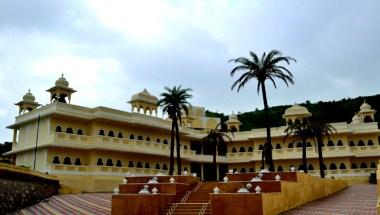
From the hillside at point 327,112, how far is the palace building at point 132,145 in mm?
20658

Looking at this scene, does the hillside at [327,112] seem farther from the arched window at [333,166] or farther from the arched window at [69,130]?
the arched window at [69,130]

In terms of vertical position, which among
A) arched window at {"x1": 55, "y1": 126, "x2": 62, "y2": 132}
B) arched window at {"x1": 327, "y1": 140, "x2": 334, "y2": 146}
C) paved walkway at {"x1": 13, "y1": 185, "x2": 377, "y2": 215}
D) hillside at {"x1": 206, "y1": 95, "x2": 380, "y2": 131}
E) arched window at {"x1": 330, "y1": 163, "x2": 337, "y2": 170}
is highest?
hillside at {"x1": 206, "y1": 95, "x2": 380, "y2": 131}

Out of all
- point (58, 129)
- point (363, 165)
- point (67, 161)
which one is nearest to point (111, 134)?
point (67, 161)

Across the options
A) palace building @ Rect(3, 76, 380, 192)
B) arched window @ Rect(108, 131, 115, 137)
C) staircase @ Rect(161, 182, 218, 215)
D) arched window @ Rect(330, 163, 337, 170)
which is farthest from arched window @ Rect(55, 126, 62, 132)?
arched window @ Rect(330, 163, 337, 170)

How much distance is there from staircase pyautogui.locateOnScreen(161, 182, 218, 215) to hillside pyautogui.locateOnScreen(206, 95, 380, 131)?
2134 inches

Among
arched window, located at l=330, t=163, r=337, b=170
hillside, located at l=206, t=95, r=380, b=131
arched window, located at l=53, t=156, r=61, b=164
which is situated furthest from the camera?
hillside, located at l=206, t=95, r=380, b=131

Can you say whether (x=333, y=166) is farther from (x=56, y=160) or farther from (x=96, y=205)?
(x=96, y=205)

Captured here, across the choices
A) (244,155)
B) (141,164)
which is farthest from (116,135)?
(244,155)

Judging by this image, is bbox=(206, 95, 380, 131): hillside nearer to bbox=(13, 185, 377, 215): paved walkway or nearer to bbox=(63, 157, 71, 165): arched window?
bbox=(63, 157, 71, 165): arched window

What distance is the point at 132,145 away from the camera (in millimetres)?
40000

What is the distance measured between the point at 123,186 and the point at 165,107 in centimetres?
1669

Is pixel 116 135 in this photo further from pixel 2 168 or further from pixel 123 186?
pixel 123 186

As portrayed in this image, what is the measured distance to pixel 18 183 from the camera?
25547mm

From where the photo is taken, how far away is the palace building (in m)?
35.3
